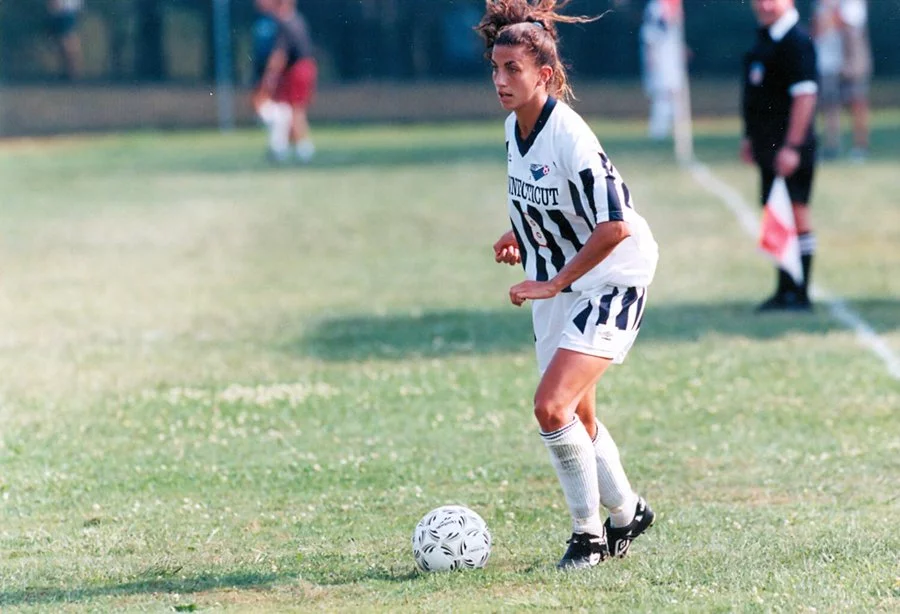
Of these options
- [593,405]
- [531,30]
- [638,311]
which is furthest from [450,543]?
[531,30]

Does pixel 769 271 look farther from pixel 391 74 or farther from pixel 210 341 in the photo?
pixel 391 74

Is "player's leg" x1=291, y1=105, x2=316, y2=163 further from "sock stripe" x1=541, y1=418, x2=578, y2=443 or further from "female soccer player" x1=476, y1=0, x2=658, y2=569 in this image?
"sock stripe" x1=541, y1=418, x2=578, y2=443

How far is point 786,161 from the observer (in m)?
11.7

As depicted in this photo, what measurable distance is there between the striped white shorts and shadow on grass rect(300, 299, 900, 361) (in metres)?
4.80

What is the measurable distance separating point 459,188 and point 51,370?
11787mm

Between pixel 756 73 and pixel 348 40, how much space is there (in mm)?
23698

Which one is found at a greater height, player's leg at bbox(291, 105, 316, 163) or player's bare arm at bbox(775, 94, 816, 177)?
player's bare arm at bbox(775, 94, 816, 177)

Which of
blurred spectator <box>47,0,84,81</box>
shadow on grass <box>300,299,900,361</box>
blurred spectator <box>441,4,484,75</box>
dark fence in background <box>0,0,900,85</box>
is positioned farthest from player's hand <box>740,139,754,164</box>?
blurred spectator <box>47,0,84,81</box>

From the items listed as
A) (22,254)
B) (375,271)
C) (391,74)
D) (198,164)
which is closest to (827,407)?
(375,271)

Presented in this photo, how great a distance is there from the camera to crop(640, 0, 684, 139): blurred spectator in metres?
28.7

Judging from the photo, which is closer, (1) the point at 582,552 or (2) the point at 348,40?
(1) the point at 582,552

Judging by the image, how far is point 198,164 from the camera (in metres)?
26.5

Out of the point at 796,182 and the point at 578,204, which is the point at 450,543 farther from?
the point at 796,182

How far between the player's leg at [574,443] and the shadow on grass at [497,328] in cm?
491
